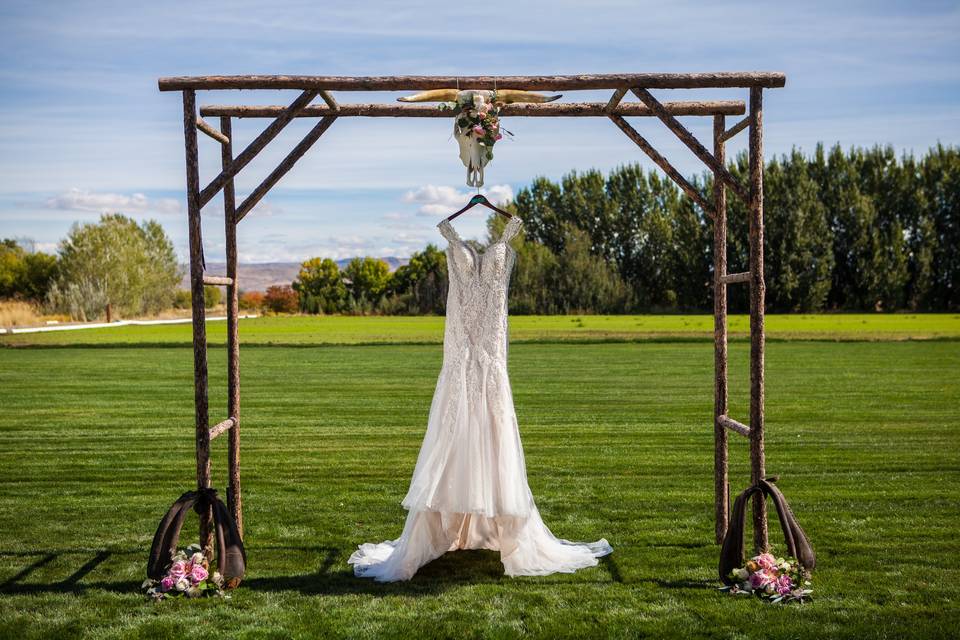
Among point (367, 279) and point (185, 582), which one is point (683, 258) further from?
point (185, 582)

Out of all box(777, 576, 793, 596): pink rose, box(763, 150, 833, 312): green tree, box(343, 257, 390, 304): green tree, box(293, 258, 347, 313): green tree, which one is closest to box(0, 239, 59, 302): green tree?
box(293, 258, 347, 313): green tree

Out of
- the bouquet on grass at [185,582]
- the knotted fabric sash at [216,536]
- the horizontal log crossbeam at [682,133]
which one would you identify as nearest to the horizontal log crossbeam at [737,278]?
the horizontal log crossbeam at [682,133]

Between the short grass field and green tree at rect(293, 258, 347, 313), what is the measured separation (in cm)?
3741

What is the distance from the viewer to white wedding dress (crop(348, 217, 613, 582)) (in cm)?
596

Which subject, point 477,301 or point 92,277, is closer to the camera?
point 477,301

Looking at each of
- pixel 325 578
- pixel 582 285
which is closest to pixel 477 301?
pixel 325 578

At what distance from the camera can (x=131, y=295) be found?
55.1 m

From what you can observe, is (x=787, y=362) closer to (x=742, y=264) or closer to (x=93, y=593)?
(x=93, y=593)

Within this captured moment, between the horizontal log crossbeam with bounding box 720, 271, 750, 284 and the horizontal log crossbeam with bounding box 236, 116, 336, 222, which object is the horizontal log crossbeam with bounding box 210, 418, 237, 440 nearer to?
the horizontal log crossbeam with bounding box 236, 116, 336, 222

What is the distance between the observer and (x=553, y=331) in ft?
124

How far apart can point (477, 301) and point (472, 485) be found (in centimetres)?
126

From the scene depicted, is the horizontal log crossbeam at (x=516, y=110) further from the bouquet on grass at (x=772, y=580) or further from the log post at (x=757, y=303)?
the bouquet on grass at (x=772, y=580)

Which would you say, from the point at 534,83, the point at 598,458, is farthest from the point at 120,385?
the point at 534,83

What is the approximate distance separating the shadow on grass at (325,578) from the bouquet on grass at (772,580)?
0.76 meters
